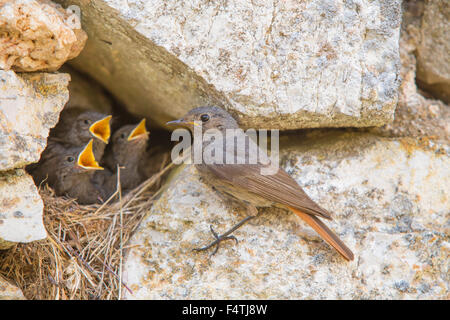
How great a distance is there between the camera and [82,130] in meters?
5.45

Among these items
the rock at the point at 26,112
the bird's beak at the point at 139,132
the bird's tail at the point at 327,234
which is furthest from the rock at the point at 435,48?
the rock at the point at 26,112

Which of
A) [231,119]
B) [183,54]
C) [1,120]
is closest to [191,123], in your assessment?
[231,119]

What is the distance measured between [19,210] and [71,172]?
1.50m

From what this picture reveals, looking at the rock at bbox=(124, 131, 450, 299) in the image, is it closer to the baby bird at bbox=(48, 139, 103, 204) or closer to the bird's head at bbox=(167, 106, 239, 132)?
the bird's head at bbox=(167, 106, 239, 132)

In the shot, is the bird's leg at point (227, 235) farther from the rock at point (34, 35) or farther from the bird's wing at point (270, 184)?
the rock at point (34, 35)

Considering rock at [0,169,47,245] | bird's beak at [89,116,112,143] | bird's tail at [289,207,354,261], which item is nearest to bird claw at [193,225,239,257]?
bird's tail at [289,207,354,261]

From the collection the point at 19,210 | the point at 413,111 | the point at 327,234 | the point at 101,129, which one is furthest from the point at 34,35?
the point at 413,111

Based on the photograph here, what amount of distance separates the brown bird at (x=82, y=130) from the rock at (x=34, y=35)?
137 centimetres

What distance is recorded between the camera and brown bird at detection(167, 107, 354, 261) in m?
4.00

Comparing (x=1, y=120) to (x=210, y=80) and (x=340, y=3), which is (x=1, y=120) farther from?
(x=340, y=3)

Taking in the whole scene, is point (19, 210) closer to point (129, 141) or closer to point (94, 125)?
point (94, 125)

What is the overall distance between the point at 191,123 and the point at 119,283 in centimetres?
167

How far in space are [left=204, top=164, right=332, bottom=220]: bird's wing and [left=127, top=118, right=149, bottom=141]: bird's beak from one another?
5.25 feet

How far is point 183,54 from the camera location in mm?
4051
